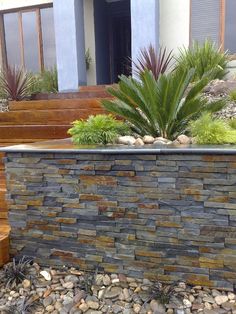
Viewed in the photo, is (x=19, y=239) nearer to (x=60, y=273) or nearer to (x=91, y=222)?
(x=60, y=273)

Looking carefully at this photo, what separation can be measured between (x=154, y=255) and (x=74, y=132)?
133cm

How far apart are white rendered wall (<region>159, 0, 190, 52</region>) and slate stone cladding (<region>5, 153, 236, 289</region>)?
16.0ft

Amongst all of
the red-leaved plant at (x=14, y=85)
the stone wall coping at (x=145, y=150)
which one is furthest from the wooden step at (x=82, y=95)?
the stone wall coping at (x=145, y=150)

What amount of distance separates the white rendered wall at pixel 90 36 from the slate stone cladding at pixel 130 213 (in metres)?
5.60

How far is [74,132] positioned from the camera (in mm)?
3014

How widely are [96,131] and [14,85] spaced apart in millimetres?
3566

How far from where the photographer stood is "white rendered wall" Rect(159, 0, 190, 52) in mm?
6402

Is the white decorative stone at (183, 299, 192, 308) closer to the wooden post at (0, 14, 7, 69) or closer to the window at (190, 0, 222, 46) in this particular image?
the window at (190, 0, 222, 46)

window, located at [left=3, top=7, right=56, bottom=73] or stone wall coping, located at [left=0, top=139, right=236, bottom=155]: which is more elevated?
window, located at [left=3, top=7, right=56, bottom=73]

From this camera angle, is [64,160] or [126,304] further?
[64,160]

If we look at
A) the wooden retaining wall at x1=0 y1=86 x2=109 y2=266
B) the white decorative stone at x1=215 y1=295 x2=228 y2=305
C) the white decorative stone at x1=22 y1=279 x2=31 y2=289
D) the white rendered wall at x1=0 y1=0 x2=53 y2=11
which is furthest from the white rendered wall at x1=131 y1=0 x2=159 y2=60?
the white decorative stone at x1=215 y1=295 x2=228 y2=305

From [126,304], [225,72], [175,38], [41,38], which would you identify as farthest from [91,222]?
[41,38]

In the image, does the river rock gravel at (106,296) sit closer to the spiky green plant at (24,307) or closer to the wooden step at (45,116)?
the spiky green plant at (24,307)

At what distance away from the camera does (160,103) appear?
9.65 ft
